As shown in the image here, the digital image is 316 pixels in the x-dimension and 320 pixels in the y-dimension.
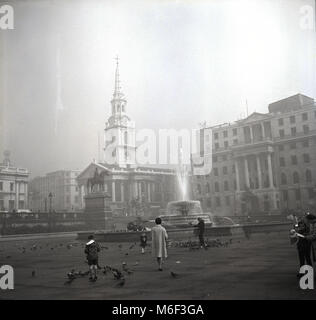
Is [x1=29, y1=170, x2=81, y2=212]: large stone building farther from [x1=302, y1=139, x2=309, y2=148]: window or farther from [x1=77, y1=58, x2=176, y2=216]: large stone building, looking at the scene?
[x1=302, y1=139, x2=309, y2=148]: window

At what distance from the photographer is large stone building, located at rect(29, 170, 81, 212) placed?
81.5 meters

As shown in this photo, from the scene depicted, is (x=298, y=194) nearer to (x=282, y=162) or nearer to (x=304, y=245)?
(x=282, y=162)

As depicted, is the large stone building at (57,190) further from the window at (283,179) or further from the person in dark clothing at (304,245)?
the person in dark clothing at (304,245)

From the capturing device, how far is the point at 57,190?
87.7 m

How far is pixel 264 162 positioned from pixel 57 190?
48817 millimetres

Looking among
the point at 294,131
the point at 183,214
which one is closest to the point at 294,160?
the point at 294,131

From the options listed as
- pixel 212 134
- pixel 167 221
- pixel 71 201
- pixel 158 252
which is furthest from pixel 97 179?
pixel 71 201

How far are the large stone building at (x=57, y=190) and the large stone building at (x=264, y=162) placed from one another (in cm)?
3216

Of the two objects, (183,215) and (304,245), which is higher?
(183,215)

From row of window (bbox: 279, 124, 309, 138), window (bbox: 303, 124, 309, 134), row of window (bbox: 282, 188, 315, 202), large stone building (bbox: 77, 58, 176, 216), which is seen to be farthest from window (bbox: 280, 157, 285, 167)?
large stone building (bbox: 77, 58, 176, 216)

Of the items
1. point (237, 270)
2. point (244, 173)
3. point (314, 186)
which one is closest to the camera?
point (237, 270)

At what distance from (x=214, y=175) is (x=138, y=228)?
50.9 meters

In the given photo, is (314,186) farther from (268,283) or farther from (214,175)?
(268,283)
